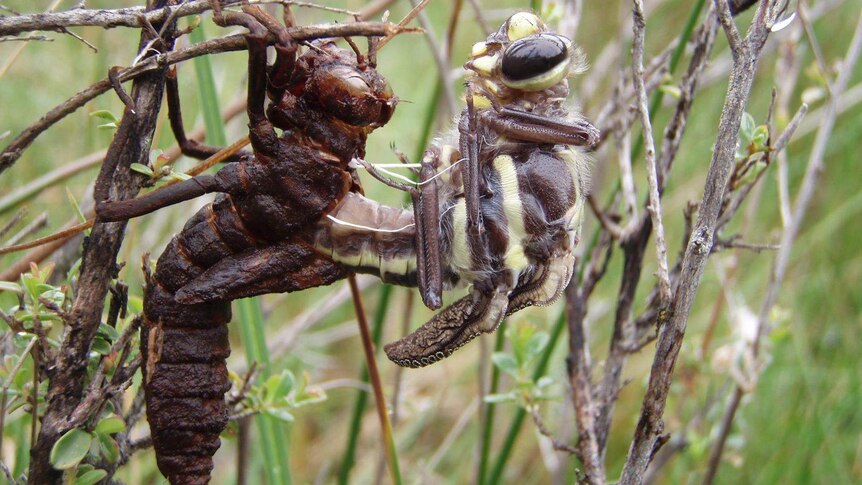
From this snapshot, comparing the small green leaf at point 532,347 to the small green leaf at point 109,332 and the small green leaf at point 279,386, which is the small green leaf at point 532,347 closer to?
the small green leaf at point 279,386

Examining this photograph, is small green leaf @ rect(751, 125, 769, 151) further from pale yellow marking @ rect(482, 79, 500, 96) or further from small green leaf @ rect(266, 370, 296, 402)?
small green leaf @ rect(266, 370, 296, 402)

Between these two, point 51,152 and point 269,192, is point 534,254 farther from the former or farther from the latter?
point 51,152

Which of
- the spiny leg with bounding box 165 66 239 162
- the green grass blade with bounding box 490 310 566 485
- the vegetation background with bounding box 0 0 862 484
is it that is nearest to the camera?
the spiny leg with bounding box 165 66 239 162

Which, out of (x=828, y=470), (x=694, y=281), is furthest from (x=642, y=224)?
(x=828, y=470)

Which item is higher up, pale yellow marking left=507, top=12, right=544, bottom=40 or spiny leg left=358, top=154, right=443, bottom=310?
pale yellow marking left=507, top=12, right=544, bottom=40

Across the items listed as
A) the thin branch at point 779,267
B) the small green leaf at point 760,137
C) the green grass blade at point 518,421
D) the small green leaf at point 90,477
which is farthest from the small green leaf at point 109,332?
the thin branch at point 779,267

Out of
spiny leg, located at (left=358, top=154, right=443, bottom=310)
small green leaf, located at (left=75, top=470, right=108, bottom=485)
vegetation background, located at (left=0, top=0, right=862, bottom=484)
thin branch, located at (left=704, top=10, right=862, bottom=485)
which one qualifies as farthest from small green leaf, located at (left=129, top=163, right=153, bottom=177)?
thin branch, located at (left=704, top=10, right=862, bottom=485)

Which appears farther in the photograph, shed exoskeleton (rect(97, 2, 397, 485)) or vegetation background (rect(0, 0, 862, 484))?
vegetation background (rect(0, 0, 862, 484))

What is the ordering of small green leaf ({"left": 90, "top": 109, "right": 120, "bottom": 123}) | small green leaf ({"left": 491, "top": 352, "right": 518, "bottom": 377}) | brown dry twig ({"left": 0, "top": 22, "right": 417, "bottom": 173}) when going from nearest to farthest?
brown dry twig ({"left": 0, "top": 22, "right": 417, "bottom": 173}), small green leaf ({"left": 90, "top": 109, "right": 120, "bottom": 123}), small green leaf ({"left": 491, "top": 352, "right": 518, "bottom": 377})
